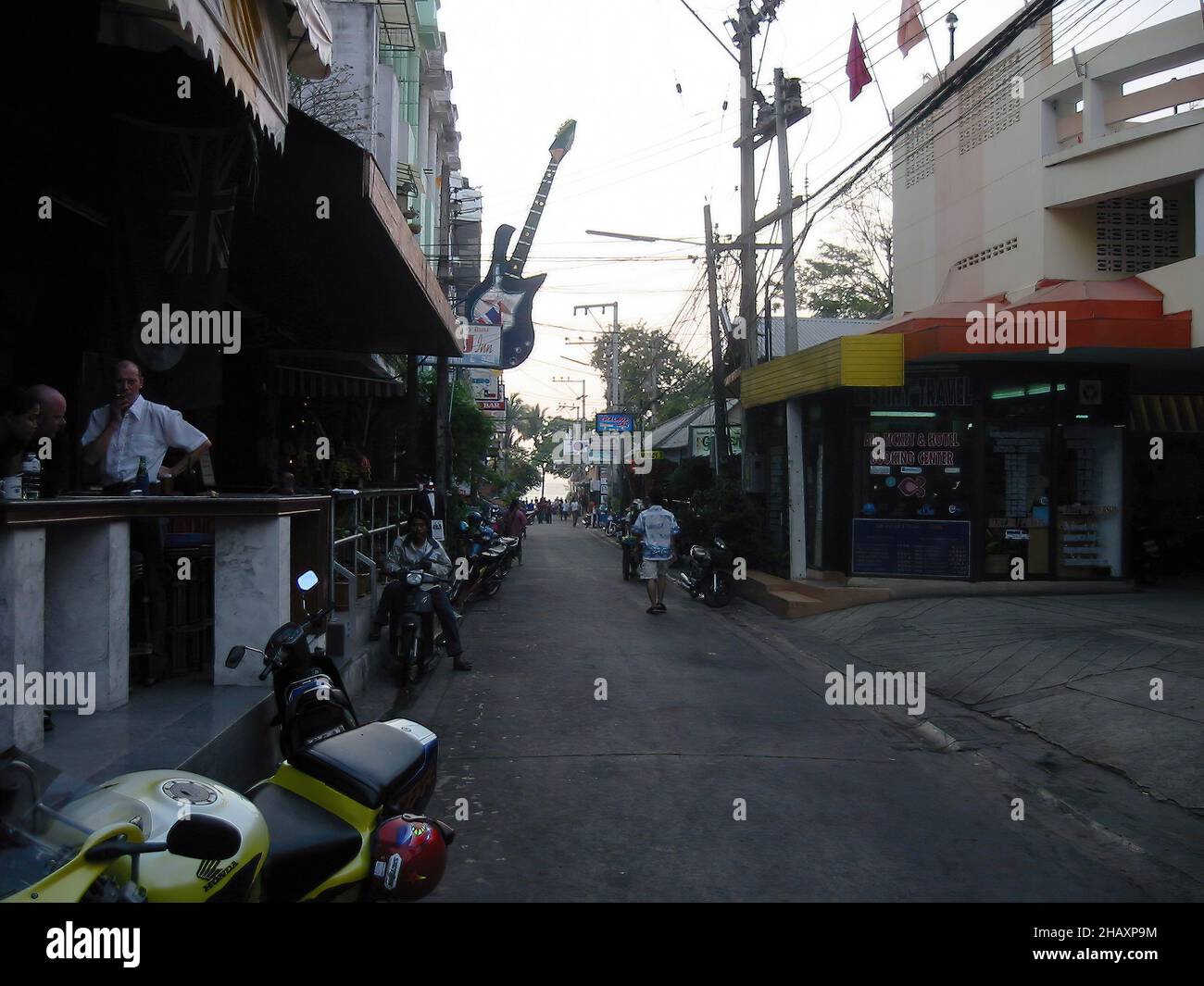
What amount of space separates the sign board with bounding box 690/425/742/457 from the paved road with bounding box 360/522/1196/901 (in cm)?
1182

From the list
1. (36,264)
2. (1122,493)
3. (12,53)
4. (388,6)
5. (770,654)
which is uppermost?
(388,6)

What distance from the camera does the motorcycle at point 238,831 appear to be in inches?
84.6

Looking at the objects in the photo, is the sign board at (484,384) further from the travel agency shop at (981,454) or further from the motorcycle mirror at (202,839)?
the motorcycle mirror at (202,839)

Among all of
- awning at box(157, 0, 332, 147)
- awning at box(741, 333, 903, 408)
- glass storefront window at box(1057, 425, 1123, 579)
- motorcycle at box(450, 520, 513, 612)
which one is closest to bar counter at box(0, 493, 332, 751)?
awning at box(157, 0, 332, 147)

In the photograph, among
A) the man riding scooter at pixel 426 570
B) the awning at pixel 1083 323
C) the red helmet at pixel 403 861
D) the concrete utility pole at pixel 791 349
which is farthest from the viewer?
the concrete utility pole at pixel 791 349

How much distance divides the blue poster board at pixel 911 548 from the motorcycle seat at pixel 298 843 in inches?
452

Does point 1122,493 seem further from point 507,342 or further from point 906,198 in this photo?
point 507,342

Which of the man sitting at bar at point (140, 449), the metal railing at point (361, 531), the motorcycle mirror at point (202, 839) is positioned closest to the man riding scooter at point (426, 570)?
the metal railing at point (361, 531)

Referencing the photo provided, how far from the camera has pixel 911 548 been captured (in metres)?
13.6

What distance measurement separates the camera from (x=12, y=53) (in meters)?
5.43

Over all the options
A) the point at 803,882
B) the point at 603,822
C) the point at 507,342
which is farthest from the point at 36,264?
the point at 507,342

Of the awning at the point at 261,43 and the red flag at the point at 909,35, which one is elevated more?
the red flag at the point at 909,35

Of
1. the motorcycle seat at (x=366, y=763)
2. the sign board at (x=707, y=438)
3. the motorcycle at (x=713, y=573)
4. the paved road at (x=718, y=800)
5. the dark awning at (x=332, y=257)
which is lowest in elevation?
the paved road at (x=718, y=800)
